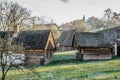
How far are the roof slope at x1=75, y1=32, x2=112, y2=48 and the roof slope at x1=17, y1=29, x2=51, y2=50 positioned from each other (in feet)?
20.2

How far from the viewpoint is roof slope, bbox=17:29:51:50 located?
5255 centimetres

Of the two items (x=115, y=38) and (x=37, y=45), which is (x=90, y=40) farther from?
(x=37, y=45)

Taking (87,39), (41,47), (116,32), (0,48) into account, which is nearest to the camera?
(0,48)

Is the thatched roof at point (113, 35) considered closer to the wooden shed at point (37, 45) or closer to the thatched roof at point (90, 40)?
the thatched roof at point (90, 40)

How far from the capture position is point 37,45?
5278cm

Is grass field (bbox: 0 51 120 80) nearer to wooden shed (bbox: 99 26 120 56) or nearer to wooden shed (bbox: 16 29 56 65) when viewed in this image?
wooden shed (bbox: 16 29 56 65)

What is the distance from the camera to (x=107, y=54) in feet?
178

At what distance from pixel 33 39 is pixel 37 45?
2405 mm

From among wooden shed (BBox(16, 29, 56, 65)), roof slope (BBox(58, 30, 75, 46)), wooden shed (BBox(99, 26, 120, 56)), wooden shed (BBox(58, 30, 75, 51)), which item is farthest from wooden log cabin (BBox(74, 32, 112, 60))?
wooden shed (BBox(58, 30, 75, 51))

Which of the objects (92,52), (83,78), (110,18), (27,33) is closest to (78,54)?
(92,52)

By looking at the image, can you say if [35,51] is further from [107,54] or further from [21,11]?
[21,11]

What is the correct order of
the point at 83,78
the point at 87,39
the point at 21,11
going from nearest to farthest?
the point at 83,78 < the point at 87,39 < the point at 21,11

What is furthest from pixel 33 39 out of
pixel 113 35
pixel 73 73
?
pixel 73 73

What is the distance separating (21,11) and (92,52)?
3241 centimetres
